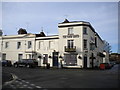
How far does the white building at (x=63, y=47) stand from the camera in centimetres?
3609

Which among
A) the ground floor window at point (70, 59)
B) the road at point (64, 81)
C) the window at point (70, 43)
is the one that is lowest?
the road at point (64, 81)

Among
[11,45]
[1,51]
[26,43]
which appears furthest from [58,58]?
[1,51]

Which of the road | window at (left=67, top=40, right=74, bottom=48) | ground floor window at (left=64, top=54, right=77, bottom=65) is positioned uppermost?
window at (left=67, top=40, right=74, bottom=48)

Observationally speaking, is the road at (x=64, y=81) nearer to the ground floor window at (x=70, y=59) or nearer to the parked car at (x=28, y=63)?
the parked car at (x=28, y=63)

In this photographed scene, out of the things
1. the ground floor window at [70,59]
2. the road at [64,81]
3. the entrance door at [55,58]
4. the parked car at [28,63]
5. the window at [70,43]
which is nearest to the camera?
the road at [64,81]

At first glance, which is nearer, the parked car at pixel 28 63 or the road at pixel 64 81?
the road at pixel 64 81

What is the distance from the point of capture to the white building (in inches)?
1421

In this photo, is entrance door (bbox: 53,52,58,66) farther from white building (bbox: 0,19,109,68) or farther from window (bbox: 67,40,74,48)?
window (bbox: 67,40,74,48)

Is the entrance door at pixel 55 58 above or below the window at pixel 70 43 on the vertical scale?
below

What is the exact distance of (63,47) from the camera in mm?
37375

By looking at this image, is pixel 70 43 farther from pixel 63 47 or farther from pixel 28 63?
pixel 28 63

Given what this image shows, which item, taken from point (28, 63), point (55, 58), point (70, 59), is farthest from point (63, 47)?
point (28, 63)

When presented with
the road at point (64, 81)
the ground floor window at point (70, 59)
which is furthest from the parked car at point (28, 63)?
the road at point (64, 81)

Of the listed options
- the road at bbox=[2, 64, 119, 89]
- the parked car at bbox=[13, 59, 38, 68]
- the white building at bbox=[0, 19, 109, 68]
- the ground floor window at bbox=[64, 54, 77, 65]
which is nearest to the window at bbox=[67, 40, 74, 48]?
the white building at bbox=[0, 19, 109, 68]
